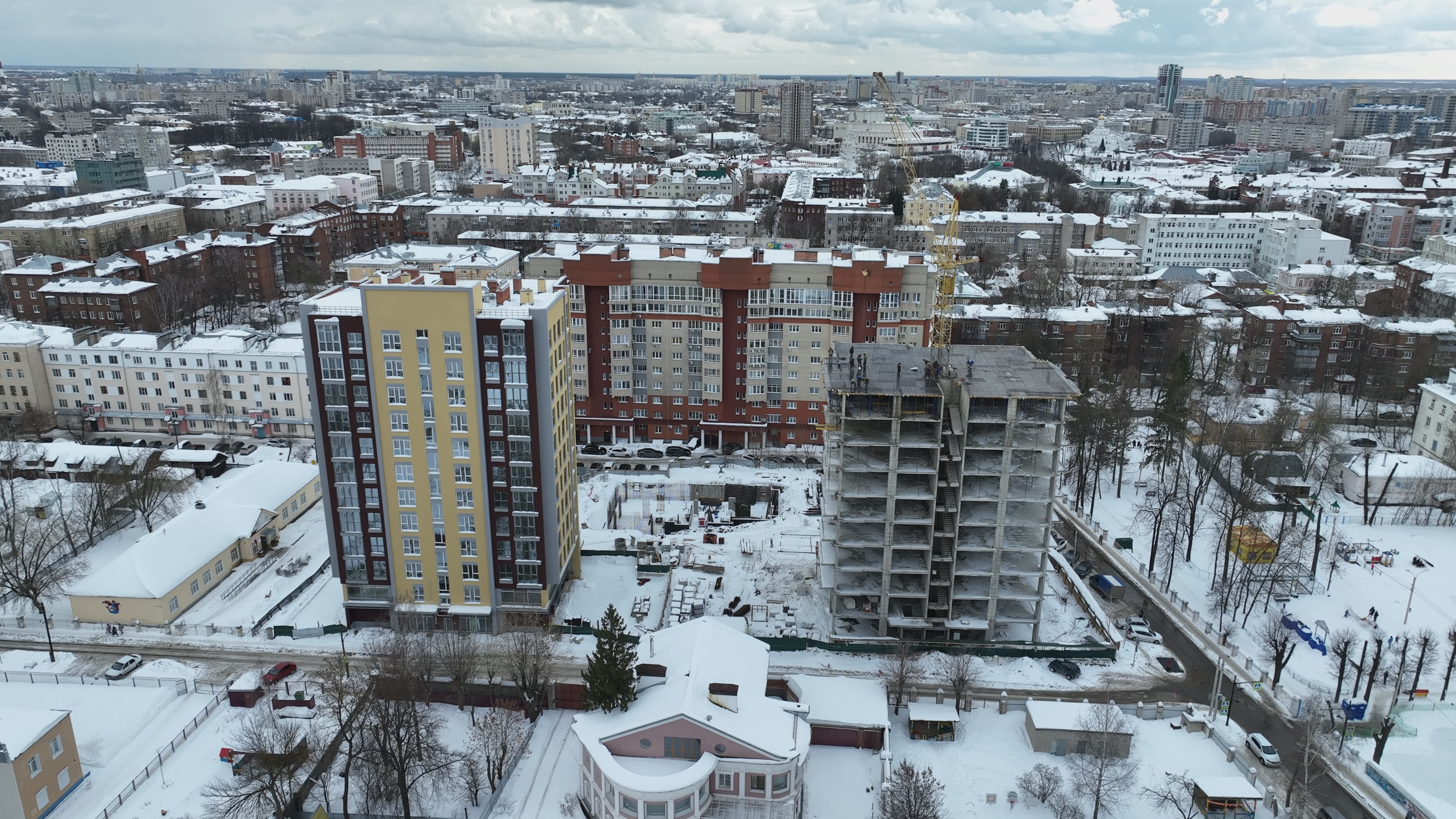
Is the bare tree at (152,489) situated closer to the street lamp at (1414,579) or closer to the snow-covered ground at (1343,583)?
the snow-covered ground at (1343,583)

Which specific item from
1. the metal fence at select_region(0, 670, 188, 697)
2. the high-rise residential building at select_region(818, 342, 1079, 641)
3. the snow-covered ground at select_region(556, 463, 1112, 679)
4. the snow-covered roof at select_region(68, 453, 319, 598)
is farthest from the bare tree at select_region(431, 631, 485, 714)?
the high-rise residential building at select_region(818, 342, 1079, 641)

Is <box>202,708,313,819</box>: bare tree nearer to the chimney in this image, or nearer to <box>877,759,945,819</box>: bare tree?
the chimney

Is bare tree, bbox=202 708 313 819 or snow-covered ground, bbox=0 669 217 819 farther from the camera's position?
snow-covered ground, bbox=0 669 217 819

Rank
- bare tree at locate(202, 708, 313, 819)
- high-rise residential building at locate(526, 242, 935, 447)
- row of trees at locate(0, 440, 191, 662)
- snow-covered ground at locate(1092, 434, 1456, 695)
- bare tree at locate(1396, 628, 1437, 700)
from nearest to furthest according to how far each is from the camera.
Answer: bare tree at locate(202, 708, 313, 819) → bare tree at locate(1396, 628, 1437, 700) → snow-covered ground at locate(1092, 434, 1456, 695) → row of trees at locate(0, 440, 191, 662) → high-rise residential building at locate(526, 242, 935, 447)

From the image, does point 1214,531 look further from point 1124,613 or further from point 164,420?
point 164,420

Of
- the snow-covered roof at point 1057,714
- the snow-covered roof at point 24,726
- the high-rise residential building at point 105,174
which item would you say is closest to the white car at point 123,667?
the snow-covered roof at point 24,726
